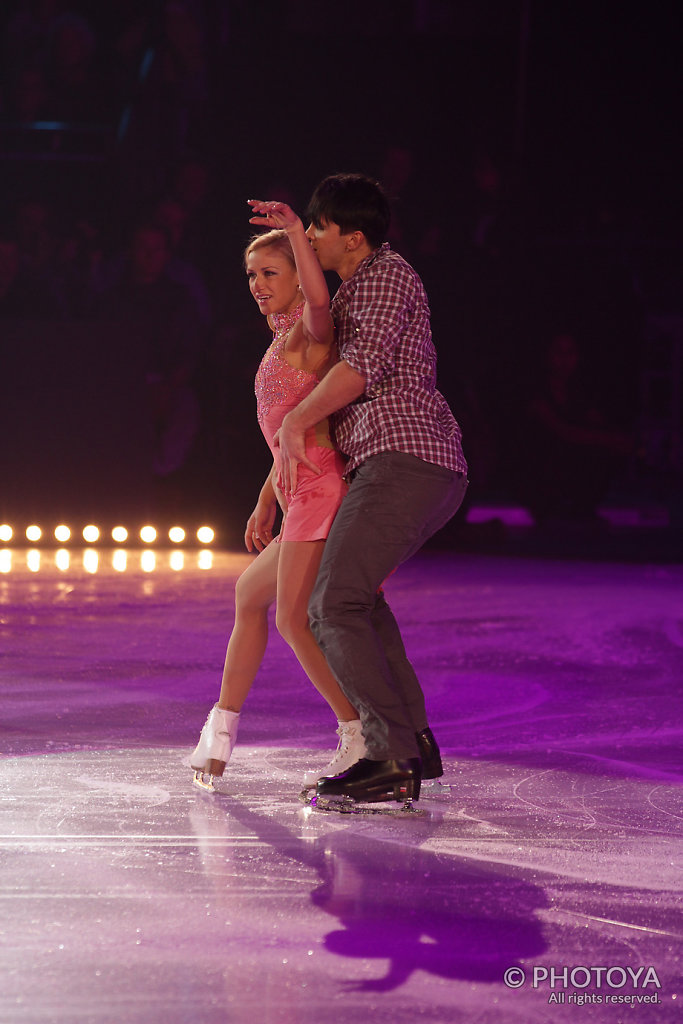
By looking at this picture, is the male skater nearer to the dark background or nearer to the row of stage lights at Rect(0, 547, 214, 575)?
the row of stage lights at Rect(0, 547, 214, 575)

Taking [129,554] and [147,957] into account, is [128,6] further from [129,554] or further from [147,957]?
[147,957]

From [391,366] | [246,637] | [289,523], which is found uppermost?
[391,366]

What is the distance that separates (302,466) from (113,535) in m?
7.70

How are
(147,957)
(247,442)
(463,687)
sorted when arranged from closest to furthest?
1. (147,957)
2. (463,687)
3. (247,442)

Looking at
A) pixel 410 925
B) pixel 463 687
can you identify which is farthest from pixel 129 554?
pixel 410 925

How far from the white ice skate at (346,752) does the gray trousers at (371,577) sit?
11cm

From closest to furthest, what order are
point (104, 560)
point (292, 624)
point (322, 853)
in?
1. point (322, 853)
2. point (292, 624)
3. point (104, 560)

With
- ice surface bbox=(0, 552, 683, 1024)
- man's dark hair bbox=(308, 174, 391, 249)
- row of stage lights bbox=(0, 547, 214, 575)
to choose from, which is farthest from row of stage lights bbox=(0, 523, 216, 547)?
man's dark hair bbox=(308, 174, 391, 249)

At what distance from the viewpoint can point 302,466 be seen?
276 cm

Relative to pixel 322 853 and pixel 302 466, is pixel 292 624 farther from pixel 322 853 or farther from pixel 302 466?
pixel 322 853

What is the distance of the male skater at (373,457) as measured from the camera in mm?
2600

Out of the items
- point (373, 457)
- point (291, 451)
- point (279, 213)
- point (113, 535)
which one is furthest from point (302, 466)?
point (113, 535)

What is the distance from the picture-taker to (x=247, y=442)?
33.9 ft

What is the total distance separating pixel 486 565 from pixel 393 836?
19.9ft
